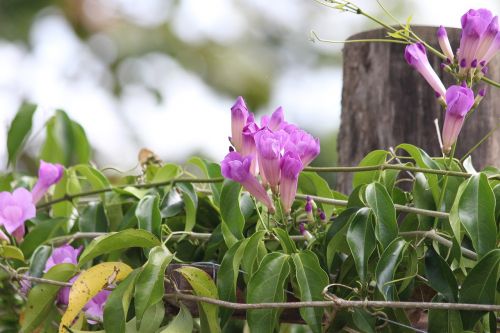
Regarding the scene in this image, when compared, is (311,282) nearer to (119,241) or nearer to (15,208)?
(119,241)

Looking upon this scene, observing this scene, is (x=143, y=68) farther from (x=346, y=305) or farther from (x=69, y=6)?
(x=346, y=305)

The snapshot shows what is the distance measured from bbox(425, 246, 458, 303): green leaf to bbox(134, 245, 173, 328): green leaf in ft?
0.93

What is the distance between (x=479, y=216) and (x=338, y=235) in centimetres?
16

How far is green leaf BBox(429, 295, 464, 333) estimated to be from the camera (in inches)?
36.7

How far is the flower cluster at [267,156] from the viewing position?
993mm

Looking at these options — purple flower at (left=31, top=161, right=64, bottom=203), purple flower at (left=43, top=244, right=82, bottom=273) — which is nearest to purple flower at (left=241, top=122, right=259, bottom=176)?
purple flower at (left=43, top=244, right=82, bottom=273)

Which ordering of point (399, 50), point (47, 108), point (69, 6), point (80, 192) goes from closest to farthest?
point (80, 192) → point (399, 50) → point (47, 108) → point (69, 6)

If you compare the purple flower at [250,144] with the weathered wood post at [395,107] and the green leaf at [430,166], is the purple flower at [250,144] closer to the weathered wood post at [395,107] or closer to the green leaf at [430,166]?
the green leaf at [430,166]

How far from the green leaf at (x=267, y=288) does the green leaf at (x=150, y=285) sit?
105 millimetres

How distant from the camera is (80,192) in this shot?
1.43 meters

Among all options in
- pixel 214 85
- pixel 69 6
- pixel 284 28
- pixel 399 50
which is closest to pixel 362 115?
pixel 399 50

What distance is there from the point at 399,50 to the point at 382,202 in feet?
2.02

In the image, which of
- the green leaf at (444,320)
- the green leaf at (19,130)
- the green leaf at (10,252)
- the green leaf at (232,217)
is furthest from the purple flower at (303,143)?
the green leaf at (19,130)

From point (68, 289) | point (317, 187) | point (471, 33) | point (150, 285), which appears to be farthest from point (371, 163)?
point (68, 289)
